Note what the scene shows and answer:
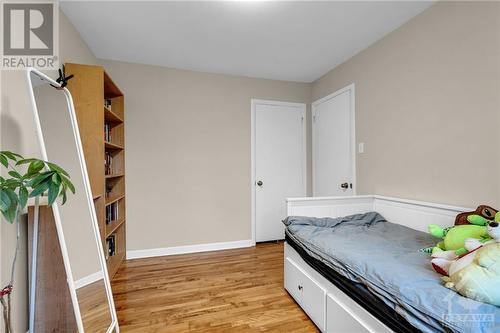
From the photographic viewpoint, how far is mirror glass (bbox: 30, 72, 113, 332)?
1.40 meters

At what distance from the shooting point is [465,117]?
1.67m

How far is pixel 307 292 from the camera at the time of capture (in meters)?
1.72

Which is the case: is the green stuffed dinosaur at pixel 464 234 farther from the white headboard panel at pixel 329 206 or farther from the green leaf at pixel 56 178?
the green leaf at pixel 56 178

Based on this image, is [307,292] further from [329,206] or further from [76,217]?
[76,217]

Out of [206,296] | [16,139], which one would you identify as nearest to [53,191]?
[16,139]

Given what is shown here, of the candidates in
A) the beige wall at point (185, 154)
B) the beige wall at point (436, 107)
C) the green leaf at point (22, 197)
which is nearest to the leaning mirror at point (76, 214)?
the green leaf at point (22, 197)

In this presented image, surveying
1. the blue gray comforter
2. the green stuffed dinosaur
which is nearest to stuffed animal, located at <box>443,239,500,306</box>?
the blue gray comforter

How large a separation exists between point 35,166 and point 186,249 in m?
2.20

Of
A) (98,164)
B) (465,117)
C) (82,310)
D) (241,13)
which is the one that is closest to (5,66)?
(98,164)

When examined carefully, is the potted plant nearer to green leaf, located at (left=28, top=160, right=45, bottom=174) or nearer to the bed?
green leaf, located at (left=28, top=160, right=45, bottom=174)

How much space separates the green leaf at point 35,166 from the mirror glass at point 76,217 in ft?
0.92

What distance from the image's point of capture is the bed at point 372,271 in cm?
88

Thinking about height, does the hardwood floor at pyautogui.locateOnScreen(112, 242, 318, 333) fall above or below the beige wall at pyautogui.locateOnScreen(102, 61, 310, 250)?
below

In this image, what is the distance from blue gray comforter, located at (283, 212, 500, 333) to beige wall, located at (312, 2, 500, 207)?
0.46m
